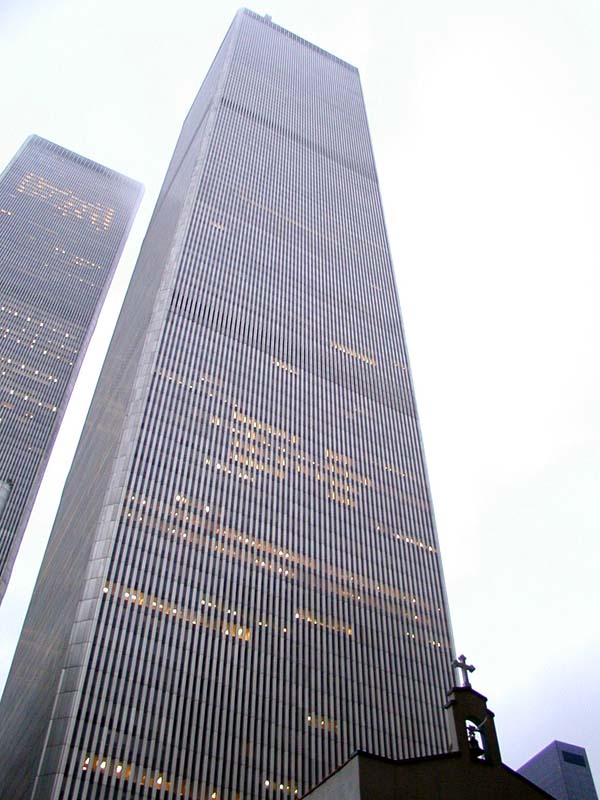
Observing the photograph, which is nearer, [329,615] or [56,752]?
[56,752]

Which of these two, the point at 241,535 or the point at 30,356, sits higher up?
the point at 30,356

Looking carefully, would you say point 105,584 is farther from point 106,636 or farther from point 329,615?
point 329,615

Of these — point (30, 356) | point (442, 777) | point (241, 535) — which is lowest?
point (442, 777)

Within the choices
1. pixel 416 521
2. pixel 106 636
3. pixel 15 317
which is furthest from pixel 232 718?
pixel 15 317

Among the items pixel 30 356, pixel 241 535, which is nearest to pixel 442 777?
pixel 241 535

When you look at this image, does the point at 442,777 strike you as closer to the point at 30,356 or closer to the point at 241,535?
the point at 241,535

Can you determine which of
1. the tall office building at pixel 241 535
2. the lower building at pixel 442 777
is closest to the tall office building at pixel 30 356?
the tall office building at pixel 241 535

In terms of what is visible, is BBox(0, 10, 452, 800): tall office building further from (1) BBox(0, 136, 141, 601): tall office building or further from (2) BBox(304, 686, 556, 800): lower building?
(2) BBox(304, 686, 556, 800): lower building

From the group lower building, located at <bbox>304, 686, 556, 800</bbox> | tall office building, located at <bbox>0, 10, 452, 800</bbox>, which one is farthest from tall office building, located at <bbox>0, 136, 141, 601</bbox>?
lower building, located at <bbox>304, 686, 556, 800</bbox>

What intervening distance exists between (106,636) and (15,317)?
422 feet

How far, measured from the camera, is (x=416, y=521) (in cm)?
9975

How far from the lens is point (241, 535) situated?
82.9m

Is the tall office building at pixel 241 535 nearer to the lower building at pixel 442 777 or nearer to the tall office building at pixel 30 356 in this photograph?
the tall office building at pixel 30 356

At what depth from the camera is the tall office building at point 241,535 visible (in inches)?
2574
